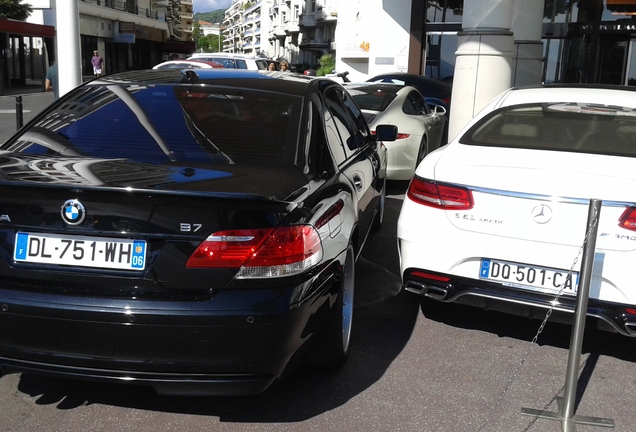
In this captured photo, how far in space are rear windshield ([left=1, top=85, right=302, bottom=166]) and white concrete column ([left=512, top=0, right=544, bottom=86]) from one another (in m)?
12.3

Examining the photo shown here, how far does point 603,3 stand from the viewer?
2102cm

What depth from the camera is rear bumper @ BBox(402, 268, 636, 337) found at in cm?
371

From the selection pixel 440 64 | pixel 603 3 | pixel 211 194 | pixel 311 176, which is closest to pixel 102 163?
pixel 211 194

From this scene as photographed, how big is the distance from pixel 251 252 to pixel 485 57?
9.00 metres

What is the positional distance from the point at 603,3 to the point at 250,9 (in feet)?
402

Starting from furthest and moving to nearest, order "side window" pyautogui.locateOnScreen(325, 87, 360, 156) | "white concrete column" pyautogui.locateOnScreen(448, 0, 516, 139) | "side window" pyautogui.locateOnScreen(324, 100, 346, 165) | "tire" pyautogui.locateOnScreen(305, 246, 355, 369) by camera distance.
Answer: "white concrete column" pyautogui.locateOnScreen(448, 0, 516, 139) → "side window" pyautogui.locateOnScreen(325, 87, 360, 156) → "side window" pyautogui.locateOnScreen(324, 100, 346, 165) → "tire" pyautogui.locateOnScreen(305, 246, 355, 369)

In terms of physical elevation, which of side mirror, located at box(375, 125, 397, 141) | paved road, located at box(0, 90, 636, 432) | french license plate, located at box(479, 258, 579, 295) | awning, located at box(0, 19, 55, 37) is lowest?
paved road, located at box(0, 90, 636, 432)

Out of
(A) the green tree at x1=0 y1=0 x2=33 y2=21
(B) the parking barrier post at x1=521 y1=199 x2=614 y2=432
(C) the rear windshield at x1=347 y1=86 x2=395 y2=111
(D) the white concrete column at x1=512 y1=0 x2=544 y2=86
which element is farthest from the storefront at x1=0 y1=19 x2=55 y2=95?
(B) the parking barrier post at x1=521 y1=199 x2=614 y2=432

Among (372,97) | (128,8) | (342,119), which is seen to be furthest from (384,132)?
(128,8)

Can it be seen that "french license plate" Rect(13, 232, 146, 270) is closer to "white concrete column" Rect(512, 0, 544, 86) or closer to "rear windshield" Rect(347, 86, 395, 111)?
"rear windshield" Rect(347, 86, 395, 111)

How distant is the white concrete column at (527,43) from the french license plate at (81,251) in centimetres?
1351

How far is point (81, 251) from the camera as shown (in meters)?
2.84

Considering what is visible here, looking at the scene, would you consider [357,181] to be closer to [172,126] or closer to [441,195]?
[441,195]

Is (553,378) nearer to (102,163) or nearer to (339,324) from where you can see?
(339,324)
